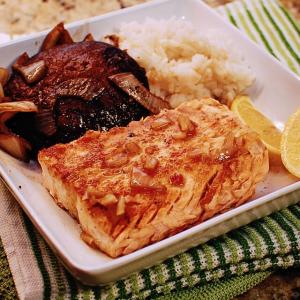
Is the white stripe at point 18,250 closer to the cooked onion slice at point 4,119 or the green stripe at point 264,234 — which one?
the cooked onion slice at point 4,119

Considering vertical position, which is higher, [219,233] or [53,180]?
[53,180]

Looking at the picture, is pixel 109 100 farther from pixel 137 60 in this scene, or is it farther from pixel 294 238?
pixel 294 238

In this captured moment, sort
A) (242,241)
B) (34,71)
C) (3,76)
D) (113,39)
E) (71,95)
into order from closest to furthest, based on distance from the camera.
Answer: (242,241)
(71,95)
(34,71)
(3,76)
(113,39)

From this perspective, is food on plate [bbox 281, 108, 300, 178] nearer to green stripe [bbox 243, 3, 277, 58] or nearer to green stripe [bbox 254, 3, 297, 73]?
green stripe [bbox 254, 3, 297, 73]

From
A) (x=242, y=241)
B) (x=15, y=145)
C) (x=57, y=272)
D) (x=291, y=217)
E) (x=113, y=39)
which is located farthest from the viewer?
(x=113, y=39)

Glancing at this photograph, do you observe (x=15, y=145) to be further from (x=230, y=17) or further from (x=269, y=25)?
(x=269, y=25)

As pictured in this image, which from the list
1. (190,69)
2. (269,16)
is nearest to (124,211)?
(190,69)

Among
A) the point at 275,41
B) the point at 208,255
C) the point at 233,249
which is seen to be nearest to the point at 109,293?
the point at 208,255

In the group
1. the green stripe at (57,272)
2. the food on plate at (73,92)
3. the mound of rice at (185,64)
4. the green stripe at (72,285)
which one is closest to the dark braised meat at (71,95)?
the food on plate at (73,92)
